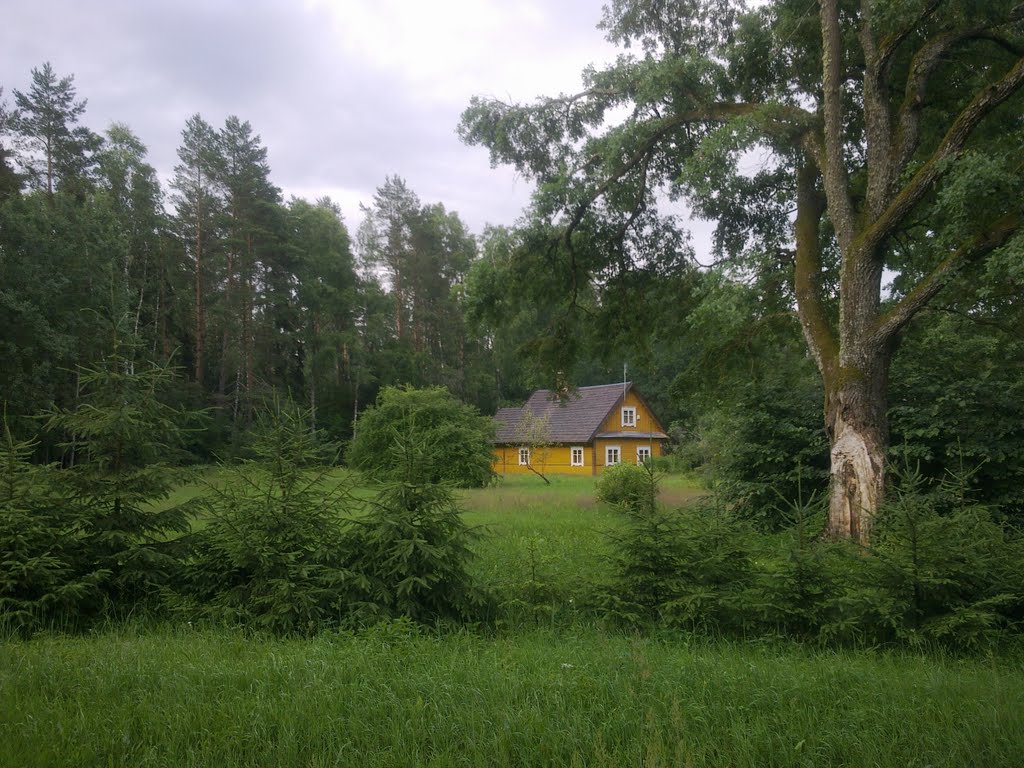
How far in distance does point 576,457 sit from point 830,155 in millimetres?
32383

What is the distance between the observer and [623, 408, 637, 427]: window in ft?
141

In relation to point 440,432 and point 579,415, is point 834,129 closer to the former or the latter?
point 440,432

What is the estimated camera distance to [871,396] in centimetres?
984

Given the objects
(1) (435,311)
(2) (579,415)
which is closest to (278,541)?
(2) (579,415)

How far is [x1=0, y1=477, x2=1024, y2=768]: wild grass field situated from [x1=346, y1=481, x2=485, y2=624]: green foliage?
499 millimetres

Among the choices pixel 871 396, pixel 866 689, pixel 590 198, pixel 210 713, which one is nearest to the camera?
pixel 210 713

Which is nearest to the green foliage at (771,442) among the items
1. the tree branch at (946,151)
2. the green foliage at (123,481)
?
the tree branch at (946,151)

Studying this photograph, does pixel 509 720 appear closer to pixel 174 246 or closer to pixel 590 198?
pixel 590 198

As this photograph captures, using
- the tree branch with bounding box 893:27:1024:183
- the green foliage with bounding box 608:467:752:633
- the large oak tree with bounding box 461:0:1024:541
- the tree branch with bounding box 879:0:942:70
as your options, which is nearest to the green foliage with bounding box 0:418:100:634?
the green foliage with bounding box 608:467:752:633

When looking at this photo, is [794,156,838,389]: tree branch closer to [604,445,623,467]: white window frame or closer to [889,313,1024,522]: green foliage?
[889,313,1024,522]: green foliage

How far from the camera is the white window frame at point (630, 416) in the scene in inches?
1687

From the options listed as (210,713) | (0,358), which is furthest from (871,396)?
(0,358)

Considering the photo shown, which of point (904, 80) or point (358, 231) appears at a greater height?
point (358, 231)

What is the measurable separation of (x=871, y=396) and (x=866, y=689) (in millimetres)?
6426
